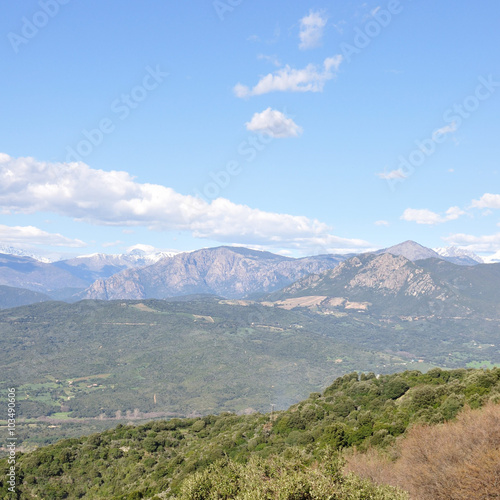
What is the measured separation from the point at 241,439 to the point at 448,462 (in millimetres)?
46092

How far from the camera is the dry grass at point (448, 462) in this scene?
1161 inches

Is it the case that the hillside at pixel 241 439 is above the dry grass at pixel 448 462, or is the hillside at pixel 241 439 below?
below

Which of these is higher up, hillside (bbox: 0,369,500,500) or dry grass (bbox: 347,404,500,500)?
dry grass (bbox: 347,404,500,500)

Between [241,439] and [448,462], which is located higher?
[448,462]

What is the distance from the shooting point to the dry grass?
2950 cm

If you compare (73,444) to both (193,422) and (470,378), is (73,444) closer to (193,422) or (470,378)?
(193,422)

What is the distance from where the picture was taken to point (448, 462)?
3494 centimetres

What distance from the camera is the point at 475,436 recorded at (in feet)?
121

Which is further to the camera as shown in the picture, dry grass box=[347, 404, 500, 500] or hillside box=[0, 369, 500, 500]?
hillside box=[0, 369, 500, 500]

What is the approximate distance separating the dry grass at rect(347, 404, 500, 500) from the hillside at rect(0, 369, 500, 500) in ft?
18.6

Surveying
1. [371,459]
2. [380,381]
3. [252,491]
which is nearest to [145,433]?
[380,381]

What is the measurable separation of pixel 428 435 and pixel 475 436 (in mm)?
6066

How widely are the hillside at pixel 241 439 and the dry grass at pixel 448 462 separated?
5.66 m

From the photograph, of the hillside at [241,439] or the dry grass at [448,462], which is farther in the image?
the hillside at [241,439]
